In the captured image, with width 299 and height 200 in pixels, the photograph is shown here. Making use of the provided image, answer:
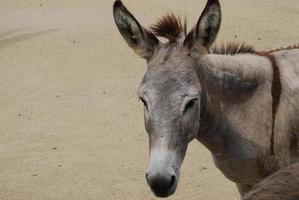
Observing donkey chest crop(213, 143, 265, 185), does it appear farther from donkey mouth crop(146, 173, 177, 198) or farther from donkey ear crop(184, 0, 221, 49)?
donkey ear crop(184, 0, 221, 49)

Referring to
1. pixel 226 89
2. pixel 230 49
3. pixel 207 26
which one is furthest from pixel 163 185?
pixel 230 49

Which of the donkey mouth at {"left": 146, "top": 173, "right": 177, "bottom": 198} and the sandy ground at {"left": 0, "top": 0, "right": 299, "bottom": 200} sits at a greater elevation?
the donkey mouth at {"left": 146, "top": 173, "right": 177, "bottom": 198}

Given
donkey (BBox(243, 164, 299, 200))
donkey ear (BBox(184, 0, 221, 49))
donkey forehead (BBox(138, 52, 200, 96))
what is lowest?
donkey forehead (BBox(138, 52, 200, 96))

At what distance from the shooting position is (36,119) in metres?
10.4

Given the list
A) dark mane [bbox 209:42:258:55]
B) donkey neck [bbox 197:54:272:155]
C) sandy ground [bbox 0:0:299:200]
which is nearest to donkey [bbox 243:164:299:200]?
donkey neck [bbox 197:54:272:155]

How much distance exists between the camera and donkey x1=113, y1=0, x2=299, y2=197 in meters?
5.25

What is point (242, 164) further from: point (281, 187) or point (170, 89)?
point (281, 187)

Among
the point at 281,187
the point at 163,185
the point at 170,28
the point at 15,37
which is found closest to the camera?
the point at 281,187

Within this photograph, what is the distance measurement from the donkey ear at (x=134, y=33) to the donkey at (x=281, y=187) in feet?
6.81

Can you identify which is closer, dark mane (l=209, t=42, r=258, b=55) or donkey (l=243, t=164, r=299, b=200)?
donkey (l=243, t=164, r=299, b=200)

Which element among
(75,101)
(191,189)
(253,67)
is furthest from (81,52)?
(253,67)

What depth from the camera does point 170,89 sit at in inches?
197

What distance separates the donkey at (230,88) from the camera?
17.2 feet

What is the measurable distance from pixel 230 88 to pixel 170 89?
86cm
